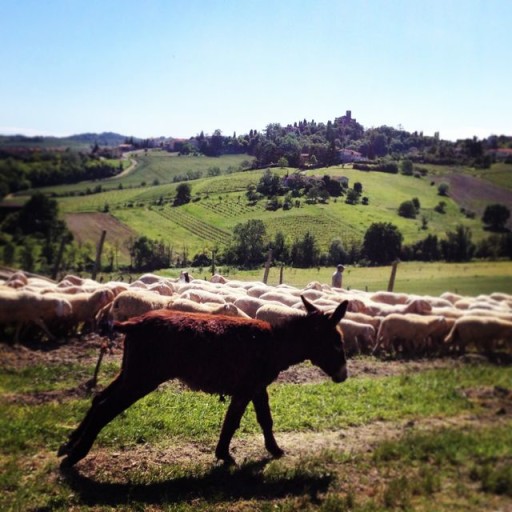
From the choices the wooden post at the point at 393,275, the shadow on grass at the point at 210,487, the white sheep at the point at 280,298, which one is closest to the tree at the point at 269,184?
the wooden post at the point at 393,275

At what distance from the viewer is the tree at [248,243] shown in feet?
22.9

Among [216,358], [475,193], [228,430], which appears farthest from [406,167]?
[228,430]

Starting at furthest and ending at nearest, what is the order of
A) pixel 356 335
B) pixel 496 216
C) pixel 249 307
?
pixel 249 307
pixel 356 335
pixel 496 216

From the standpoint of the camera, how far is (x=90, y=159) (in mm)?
11852

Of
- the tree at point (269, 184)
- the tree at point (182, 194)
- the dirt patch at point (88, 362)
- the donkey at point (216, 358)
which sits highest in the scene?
the tree at point (269, 184)

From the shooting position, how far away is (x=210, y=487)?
4793 mm

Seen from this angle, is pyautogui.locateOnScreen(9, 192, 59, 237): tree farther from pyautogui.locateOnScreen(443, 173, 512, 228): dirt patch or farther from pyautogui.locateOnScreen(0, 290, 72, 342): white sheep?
pyautogui.locateOnScreen(443, 173, 512, 228): dirt patch

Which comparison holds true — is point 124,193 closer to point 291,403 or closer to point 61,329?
point 61,329

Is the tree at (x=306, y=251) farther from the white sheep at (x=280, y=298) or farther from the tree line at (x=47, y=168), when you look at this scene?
the tree line at (x=47, y=168)


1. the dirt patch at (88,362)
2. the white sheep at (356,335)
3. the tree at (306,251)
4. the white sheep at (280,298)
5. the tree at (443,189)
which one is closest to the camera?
the tree at (443,189)

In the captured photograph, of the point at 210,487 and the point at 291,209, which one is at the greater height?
the point at 291,209

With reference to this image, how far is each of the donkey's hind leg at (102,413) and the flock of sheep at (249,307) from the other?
4.27 meters

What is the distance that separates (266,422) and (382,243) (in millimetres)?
2782

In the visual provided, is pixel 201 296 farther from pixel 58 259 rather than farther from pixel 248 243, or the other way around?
pixel 58 259
